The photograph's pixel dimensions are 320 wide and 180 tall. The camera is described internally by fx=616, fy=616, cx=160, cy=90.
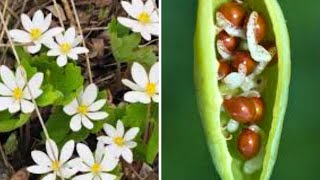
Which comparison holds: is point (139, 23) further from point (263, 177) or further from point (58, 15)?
point (263, 177)

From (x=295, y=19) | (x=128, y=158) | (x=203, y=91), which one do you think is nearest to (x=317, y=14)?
(x=295, y=19)

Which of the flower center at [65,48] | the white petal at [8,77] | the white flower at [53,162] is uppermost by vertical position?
the flower center at [65,48]

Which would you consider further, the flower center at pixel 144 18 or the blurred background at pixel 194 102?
the blurred background at pixel 194 102

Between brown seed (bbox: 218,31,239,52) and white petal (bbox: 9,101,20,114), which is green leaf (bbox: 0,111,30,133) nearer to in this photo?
white petal (bbox: 9,101,20,114)

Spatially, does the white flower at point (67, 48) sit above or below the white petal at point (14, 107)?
above

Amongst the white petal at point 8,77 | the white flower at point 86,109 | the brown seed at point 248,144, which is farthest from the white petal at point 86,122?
the brown seed at point 248,144

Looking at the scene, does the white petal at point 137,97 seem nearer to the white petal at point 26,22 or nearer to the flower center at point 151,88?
the flower center at point 151,88
